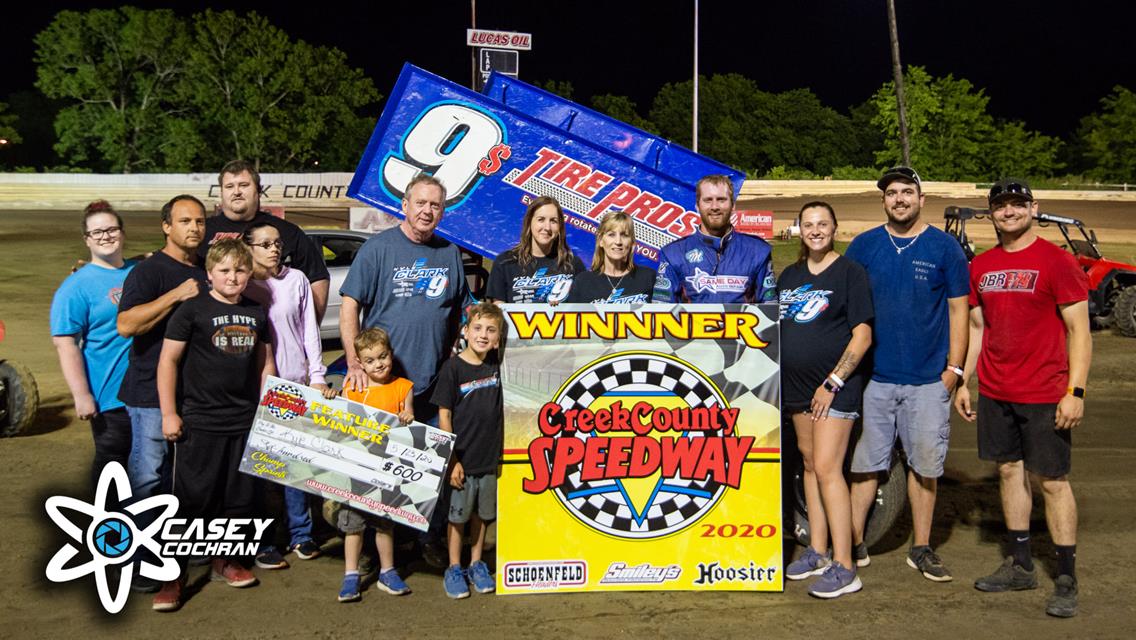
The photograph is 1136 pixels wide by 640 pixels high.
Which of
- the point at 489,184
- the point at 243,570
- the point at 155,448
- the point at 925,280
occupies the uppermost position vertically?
the point at 489,184

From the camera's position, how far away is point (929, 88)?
68.3 meters

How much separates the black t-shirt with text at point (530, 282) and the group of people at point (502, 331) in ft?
0.03

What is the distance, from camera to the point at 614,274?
191 inches

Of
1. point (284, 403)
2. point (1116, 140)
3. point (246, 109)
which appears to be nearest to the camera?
point (284, 403)

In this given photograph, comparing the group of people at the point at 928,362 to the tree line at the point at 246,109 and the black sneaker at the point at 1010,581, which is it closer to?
the black sneaker at the point at 1010,581

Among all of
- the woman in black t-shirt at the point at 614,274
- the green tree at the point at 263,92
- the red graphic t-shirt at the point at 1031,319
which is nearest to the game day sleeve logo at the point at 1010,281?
the red graphic t-shirt at the point at 1031,319

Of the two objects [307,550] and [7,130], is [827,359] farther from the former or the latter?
[7,130]

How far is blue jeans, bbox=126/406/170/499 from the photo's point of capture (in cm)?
459

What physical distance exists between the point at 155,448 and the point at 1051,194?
47233 millimetres

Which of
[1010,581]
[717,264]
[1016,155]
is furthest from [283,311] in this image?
[1016,155]

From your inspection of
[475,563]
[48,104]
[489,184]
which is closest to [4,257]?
[489,184]

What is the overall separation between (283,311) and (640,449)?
1883mm

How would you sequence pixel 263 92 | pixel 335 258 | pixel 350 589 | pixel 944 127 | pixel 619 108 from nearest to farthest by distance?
pixel 350 589
pixel 335 258
pixel 263 92
pixel 944 127
pixel 619 108

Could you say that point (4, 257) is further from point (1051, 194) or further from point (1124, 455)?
point (1051, 194)
